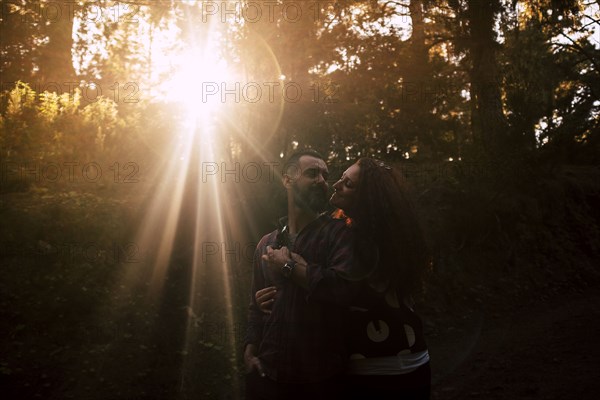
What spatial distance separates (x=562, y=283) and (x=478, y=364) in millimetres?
5264

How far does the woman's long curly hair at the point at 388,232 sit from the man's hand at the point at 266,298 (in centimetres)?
63

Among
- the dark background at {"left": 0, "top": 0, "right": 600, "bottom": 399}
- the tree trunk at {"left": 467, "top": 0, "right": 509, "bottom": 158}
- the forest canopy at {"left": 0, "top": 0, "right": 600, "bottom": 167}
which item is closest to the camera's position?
the dark background at {"left": 0, "top": 0, "right": 600, "bottom": 399}

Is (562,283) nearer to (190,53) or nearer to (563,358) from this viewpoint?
(563,358)

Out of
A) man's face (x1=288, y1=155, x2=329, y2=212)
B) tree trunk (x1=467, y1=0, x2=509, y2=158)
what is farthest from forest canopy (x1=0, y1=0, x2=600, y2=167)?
man's face (x1=288, y1=155, x2=329, y2=212)

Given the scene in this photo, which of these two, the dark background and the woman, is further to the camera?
the dark background

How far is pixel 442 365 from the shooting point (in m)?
6.98

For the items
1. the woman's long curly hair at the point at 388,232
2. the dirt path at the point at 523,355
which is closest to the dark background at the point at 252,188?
the dirt path at the point at 523,355

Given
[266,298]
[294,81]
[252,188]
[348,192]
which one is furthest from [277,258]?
[294,81]

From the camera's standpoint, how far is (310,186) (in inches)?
113

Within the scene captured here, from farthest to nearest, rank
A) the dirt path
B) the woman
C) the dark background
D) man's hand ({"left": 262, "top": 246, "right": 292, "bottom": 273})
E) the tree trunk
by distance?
the tree trunk, the dark background, the dirt path, man's hand ({"left": 262, "top": 246, "right": 292, "bottom": 273}), the woman

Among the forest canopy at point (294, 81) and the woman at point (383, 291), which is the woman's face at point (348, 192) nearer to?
the woman at point (383, 291)

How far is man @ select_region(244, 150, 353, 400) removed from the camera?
2512 millimetres

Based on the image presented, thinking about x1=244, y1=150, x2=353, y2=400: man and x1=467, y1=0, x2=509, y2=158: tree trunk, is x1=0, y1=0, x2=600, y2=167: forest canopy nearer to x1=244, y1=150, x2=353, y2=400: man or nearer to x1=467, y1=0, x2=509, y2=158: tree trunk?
x1=467, y1=0, x2=509, y2=158: tree trunk

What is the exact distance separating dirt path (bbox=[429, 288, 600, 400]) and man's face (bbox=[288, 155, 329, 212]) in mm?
4172
